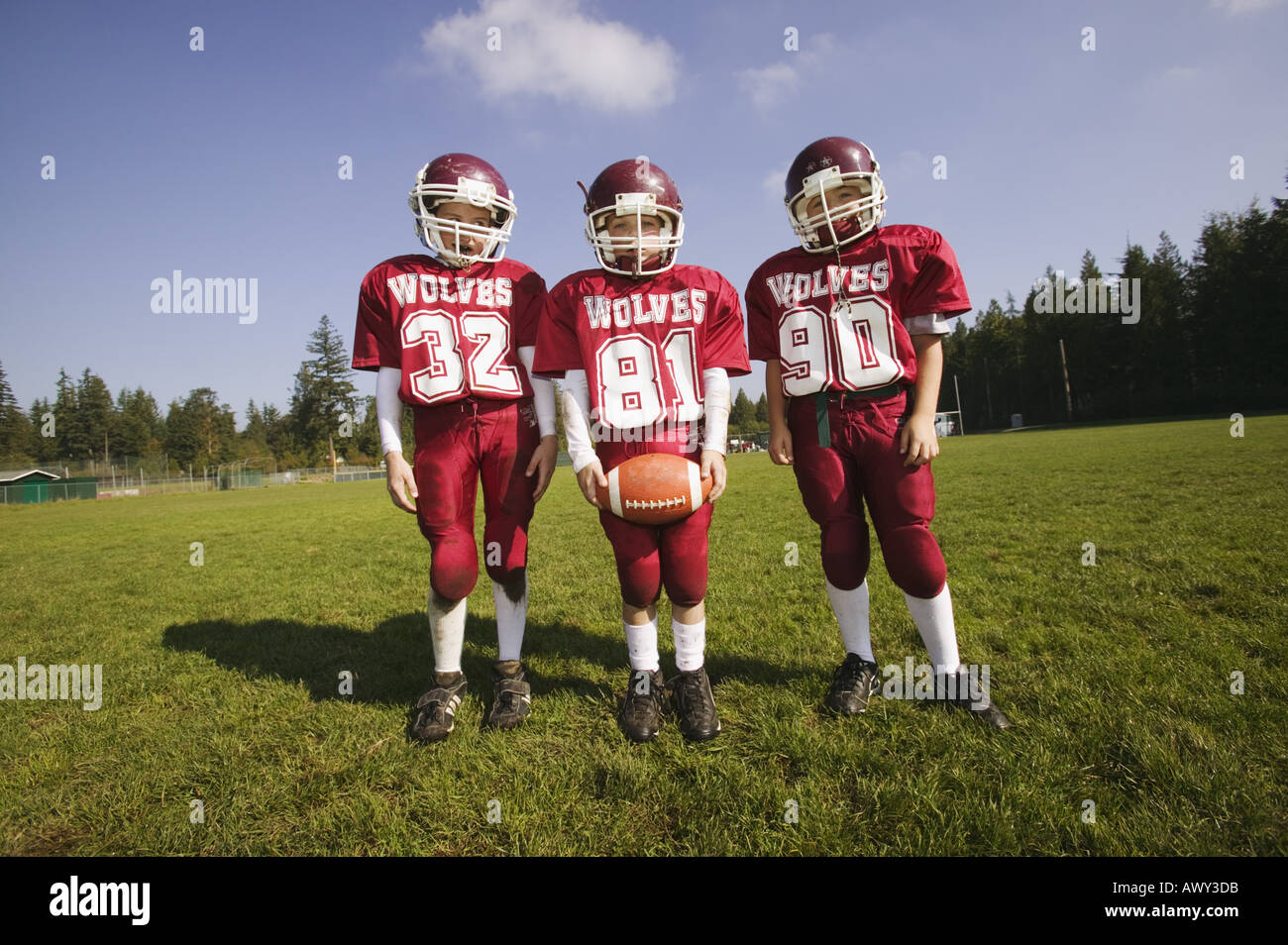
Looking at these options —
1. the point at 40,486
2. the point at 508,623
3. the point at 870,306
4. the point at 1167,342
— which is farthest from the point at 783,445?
the point at 1167,342

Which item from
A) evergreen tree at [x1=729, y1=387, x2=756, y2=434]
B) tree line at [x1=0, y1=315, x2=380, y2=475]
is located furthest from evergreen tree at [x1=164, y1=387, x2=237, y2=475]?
evergreen tree at [x1=729, y1=387, x2=756, y2=434]

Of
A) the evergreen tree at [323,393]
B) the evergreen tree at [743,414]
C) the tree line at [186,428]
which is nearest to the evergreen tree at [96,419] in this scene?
the tree line at [186,428]

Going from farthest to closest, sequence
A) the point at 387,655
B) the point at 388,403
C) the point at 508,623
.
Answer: the point at 387,655 < the point at 508,623 < the point at 388,403

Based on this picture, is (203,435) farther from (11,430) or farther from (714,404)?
(714,404)

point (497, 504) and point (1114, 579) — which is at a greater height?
point (497, 504)

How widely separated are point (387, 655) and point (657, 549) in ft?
7.25

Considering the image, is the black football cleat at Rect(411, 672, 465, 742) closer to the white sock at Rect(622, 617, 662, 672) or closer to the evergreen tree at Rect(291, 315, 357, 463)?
the white sock at Rect(622, 617, 662, 672)

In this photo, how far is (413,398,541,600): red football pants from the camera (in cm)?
300

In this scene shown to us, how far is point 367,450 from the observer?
71625mm

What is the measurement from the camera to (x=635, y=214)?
9.16 feet

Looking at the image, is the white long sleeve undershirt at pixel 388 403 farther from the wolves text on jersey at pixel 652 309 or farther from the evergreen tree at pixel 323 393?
the evergreen tree at pixel 323 393
